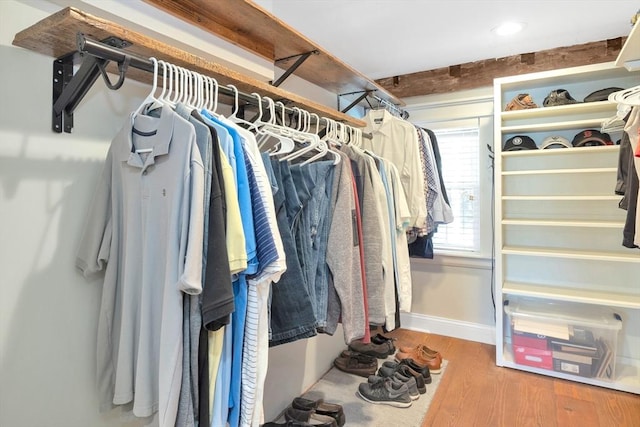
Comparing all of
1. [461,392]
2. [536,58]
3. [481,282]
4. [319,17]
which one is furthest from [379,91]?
[461,392]

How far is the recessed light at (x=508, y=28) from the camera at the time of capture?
2156 millimetres

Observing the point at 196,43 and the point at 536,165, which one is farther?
the point at 536,165

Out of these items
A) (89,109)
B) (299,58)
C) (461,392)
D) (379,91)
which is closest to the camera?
(89,109)

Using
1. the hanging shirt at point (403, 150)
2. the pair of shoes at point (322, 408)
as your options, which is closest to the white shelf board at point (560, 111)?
the hanging shirt at point (403, 150)

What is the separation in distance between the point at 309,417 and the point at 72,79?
5.92ft

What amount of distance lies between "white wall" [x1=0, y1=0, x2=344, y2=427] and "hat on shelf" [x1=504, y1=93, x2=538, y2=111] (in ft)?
8.08

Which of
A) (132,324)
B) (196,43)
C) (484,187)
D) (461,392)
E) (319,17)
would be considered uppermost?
(319,17)

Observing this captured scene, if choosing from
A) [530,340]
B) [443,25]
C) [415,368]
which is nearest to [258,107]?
[443,25]

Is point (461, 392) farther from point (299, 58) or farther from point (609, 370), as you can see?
point (299, 58)

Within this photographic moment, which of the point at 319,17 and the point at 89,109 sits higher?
the point at 319,17

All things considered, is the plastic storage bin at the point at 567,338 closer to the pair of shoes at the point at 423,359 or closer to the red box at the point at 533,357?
the red box at the point at 533,357

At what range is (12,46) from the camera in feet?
3.23

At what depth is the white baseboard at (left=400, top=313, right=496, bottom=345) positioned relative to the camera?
300cm

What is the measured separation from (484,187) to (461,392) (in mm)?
1574
